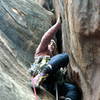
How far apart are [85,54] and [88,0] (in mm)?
760

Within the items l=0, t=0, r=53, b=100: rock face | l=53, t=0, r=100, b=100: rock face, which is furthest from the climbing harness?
l=53, t=0, r=100, b=100: rock face

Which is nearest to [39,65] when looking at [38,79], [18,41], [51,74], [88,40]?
[51,74]

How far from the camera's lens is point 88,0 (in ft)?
12.0

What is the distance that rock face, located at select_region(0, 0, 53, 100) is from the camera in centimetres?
384

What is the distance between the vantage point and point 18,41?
647cm

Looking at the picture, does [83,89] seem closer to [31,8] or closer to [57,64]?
[57,64]

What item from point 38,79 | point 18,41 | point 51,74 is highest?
point 38,79

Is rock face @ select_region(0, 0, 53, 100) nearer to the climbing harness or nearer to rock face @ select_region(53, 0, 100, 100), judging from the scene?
the climbing harness

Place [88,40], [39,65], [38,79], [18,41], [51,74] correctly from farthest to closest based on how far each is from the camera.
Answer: [18,41], [39,65], [51,74], [38,79], [88,40]

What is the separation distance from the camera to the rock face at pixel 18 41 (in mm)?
3840

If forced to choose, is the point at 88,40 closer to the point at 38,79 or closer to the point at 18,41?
the point at 38,79

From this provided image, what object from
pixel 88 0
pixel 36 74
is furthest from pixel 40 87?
pixel 88 0

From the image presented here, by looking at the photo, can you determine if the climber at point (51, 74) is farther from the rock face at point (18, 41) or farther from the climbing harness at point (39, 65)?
the rock face at point (18, 41)

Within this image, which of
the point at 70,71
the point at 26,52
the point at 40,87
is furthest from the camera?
the point at 26,52
